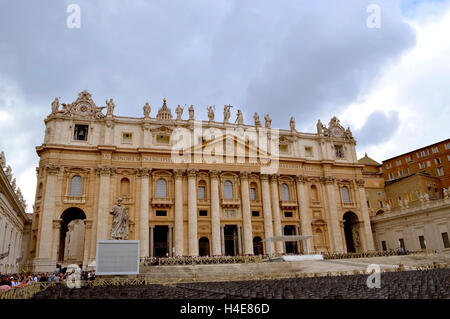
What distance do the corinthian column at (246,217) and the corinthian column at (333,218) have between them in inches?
516

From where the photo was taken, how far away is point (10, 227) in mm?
40062

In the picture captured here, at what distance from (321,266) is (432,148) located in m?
46.2

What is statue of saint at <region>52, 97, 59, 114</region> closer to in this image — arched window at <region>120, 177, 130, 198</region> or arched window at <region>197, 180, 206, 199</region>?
arched window at <region>120, 177, 130, 198</region>

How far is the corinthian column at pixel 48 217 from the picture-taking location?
42597 mm

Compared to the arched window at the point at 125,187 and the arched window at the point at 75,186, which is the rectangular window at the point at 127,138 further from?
the arched window at the point at 75,186

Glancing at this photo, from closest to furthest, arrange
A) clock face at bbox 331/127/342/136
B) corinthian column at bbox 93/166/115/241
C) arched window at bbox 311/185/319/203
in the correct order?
corinthian column at bbox 93/166/115/241
arched window at bbox 311/185/319/203
clock face at bbox 331/127/342/136

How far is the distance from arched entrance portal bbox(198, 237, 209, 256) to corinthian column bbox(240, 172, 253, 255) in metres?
5.37

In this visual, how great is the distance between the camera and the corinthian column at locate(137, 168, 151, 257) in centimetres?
4516

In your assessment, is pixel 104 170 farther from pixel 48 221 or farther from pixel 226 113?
pixel 226 113

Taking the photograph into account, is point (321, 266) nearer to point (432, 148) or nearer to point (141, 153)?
point (141, 153)

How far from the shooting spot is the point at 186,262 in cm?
3784

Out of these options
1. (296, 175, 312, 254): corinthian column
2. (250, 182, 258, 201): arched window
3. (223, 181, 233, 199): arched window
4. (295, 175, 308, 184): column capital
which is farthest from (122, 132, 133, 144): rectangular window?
(296, 175, 312, 254): corinthian column

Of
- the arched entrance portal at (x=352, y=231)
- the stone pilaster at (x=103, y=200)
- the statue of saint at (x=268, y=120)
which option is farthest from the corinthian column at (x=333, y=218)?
the stone pilaster at (x=103, y=200)

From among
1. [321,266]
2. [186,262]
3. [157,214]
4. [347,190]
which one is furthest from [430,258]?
[157,214]
